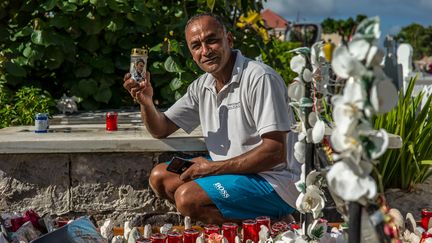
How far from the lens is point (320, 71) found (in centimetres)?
186

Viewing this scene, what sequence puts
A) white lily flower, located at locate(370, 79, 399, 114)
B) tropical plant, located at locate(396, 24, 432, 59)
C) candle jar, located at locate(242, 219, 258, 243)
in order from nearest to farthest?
white lily flower, located at locate(370, 79, 399, 114), candle jar, located at locate(242, 219, 258, 243), tropical plant, located at locate(396, 24, 432, 59)

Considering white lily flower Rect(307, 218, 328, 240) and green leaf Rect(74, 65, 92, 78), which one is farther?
green leaf Rect(74, 65, 92, 78)

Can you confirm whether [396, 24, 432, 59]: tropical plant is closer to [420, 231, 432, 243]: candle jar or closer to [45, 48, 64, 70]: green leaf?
[45, 48, 64, 70]: green leaf

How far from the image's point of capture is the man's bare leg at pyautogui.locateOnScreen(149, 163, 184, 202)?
3178 millimetres

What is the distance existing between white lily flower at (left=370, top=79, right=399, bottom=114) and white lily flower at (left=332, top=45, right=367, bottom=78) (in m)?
0.04

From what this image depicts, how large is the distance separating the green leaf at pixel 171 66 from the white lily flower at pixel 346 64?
3108mm

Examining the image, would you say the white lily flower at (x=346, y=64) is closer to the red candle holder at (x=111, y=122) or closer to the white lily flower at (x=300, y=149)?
the white lily flower at (x=300, y=149)

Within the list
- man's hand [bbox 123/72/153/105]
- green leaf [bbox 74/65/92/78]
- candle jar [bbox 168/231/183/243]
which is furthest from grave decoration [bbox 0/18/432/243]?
green leaf [bbox 74/65/92/78]

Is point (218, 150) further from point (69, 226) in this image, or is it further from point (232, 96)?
point (69, 226)

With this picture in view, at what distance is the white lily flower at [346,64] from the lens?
1245 millimetres

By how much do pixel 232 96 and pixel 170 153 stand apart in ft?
1.74

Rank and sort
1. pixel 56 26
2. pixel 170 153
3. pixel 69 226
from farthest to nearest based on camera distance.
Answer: pixel 56 26 < pixel 170 153 < pixel 69 226

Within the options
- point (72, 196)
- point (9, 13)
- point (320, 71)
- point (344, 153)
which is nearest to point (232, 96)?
point (72, 196)

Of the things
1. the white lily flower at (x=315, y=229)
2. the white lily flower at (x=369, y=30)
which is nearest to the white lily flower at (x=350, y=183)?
the white lily flower at (x=369, y=30)
